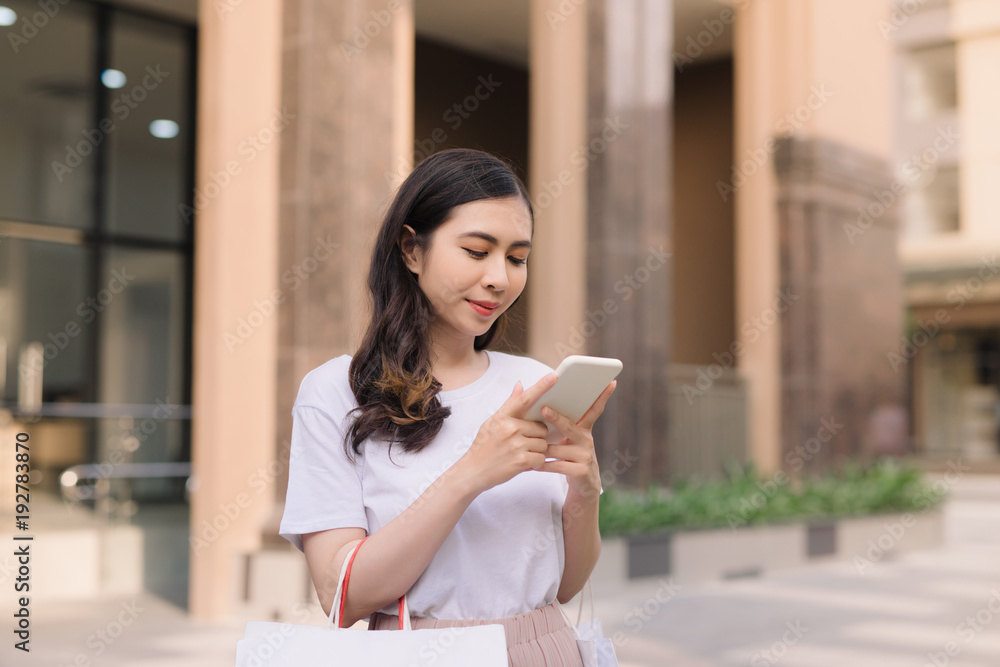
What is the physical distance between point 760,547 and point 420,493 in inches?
302

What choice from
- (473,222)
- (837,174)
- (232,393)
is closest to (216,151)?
(232,393)

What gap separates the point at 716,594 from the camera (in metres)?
7.56

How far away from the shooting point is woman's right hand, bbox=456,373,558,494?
1.46 m

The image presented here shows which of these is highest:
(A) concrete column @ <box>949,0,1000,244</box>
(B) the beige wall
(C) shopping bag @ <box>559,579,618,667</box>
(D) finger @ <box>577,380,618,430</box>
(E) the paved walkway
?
(A) concrete column @ <box>949,0,1000,244</box>

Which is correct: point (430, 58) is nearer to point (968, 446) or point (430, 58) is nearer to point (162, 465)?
point (162, 465)

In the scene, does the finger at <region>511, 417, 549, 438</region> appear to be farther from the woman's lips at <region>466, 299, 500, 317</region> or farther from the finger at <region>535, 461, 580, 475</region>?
the woman's lips at <region>466, 299, 500, 317</region>

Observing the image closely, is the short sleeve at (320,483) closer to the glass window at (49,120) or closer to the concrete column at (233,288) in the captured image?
the concrete column at (233,288)

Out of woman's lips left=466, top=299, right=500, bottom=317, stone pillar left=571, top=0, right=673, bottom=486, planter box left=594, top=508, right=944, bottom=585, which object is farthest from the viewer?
stone pillar left=571, top=0, right=673, bottom=486

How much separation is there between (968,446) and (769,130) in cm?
2056

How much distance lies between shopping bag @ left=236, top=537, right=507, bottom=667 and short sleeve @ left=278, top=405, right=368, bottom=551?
164 mm

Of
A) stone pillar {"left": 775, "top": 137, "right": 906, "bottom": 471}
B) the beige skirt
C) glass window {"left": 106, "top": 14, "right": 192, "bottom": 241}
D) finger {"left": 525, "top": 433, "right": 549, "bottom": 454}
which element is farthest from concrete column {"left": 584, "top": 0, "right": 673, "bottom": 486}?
finger {"left": 525, "top": 433, "right": 549, "bottom": 454}

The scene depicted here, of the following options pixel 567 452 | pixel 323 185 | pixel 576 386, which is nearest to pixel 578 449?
pixel 567 452

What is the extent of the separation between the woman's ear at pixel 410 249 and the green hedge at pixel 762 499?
19.2 ft

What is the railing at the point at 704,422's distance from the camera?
10461 millimetres
